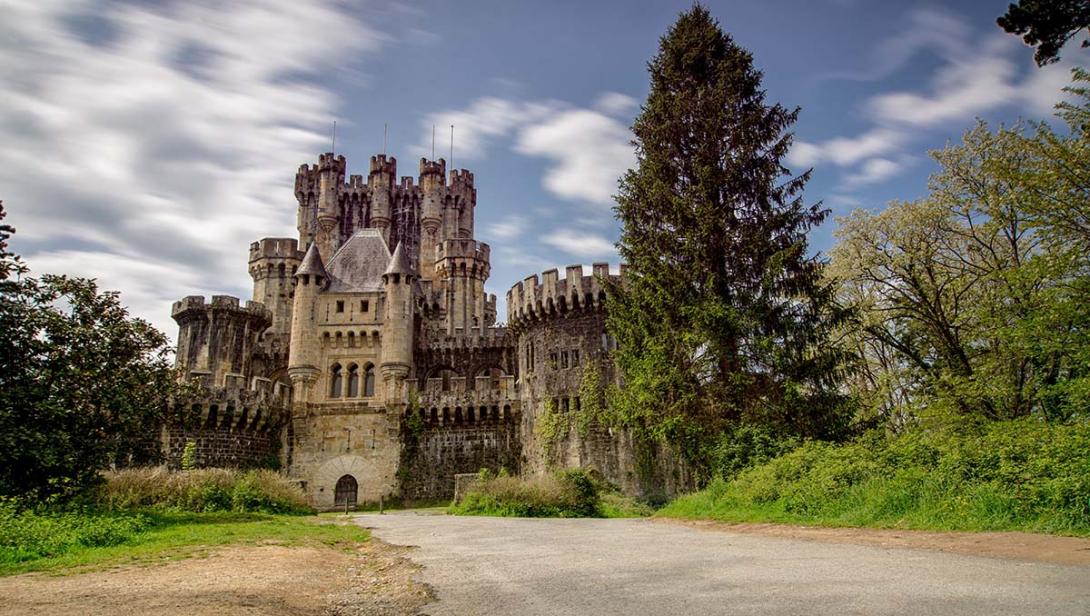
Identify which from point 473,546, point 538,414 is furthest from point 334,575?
point 538,414

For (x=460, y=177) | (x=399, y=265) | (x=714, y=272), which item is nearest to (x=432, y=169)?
(x=460, y=177)

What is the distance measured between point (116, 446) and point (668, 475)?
20.9 meters

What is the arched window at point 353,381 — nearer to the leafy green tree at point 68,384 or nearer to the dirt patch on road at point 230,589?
the leafy green tree at point 68,384

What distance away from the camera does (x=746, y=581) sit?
258 inches

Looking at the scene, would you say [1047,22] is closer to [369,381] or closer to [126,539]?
[126,539]

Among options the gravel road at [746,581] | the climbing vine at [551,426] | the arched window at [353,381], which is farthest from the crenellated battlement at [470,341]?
the gravel road at [746,581]

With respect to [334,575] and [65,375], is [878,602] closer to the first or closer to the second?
[334,575]

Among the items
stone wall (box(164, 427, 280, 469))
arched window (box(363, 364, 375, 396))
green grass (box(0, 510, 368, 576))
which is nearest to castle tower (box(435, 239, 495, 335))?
arched window (box(363, 364, 375, 396))

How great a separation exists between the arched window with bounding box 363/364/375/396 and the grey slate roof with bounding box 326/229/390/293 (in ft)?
15.6

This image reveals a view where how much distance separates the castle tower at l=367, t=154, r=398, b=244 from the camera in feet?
193

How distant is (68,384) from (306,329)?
21.0m

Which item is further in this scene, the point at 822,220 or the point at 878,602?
the point at 822,220

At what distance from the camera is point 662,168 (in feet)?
78.7

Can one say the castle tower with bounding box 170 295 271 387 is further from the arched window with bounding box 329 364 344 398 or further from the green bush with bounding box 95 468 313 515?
the green bush with bounding box 95 468 313 515
